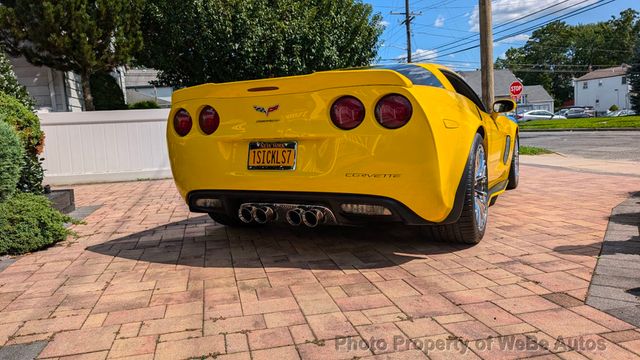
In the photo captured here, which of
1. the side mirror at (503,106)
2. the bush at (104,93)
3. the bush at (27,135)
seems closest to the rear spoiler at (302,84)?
the side mirror at (503,106)

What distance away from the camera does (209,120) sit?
12.6 ft

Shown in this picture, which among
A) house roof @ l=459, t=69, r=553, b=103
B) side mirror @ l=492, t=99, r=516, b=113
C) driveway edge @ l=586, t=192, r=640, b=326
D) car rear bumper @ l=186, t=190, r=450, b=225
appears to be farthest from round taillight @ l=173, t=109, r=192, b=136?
house roof @ l=459, t=69, r=553, b=103

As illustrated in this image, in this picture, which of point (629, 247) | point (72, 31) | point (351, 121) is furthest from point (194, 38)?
point (629, 247)

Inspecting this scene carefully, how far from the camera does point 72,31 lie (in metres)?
9.54

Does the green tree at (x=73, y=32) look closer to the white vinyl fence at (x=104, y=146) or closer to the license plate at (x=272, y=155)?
the white vinyl fence at (x=104, y=146)

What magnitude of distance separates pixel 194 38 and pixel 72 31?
332 cm

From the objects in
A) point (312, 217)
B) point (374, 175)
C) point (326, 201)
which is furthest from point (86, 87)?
point (374, 175)

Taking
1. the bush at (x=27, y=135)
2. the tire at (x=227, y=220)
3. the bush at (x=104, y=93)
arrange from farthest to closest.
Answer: the bush at (x=104, y=93), the bush at (x=27, y=135), the tire at (x=227, y=220)

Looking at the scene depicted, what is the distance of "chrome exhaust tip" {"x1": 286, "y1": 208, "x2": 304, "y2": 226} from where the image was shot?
3.67 meters

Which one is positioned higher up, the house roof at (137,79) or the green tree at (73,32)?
the house roof at (137,79)

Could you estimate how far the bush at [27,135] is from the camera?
214 inches

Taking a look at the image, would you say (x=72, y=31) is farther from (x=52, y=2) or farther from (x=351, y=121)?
(x=351, y=121)

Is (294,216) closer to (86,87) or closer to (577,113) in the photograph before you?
(86,87)

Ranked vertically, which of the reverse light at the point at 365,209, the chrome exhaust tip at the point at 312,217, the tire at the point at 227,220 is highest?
the reverse light at the point at 365,209
